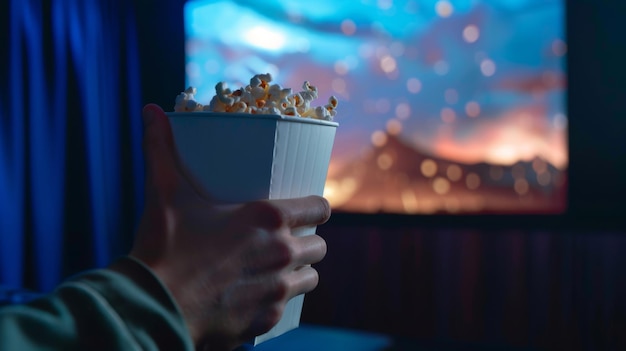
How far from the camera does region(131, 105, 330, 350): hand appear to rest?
0.49m

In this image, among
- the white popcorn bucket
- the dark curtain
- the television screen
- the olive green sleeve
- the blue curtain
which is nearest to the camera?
the olive green sleeve

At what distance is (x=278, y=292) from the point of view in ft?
1.86

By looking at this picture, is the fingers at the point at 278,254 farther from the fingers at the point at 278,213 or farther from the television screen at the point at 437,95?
the television screen at the point at 437,95

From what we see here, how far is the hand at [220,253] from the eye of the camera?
0.49m

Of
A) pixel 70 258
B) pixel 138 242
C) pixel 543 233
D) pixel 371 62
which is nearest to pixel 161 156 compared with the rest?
pixel 138 242

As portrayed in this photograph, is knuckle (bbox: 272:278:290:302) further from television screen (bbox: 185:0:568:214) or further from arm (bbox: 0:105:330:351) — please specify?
television screen (bbox: 185:0:568:214)

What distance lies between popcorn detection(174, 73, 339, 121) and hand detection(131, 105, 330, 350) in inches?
4.0

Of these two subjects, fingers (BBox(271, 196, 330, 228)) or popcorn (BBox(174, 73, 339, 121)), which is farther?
popcorn (BBox(174, 73, 339, 121))

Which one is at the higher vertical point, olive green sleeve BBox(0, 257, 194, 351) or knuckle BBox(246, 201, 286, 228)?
knuckle BBox(246, 201, 286, 228)

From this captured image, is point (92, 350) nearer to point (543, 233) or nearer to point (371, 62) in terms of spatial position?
point (543, 233)

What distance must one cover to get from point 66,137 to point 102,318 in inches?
115

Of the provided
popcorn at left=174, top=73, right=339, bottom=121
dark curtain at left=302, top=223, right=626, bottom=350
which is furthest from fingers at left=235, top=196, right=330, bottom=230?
dark curtain at left=302, top=223, right=626, bottom=350

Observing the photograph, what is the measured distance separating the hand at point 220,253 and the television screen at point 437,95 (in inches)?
77.0

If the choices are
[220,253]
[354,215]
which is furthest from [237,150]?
[354,215]
